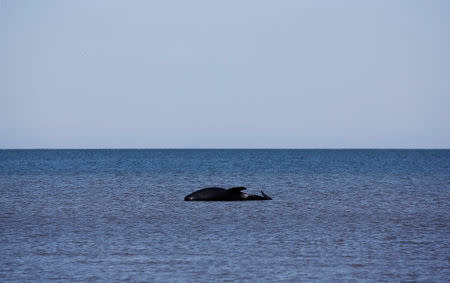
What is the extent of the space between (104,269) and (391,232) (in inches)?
550

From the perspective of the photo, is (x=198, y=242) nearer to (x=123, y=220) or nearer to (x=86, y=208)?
(x=123, y=220)

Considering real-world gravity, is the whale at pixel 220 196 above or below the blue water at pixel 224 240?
above

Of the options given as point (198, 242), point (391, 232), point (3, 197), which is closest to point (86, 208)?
point (3, 197)

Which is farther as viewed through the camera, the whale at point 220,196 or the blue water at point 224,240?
the whale at point 220,196

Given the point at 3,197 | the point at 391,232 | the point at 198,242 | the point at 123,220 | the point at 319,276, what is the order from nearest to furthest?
the point at 319,276 < the point at 198,242 < the point at 391,232 < the point at 123,220 < the point at 3,197

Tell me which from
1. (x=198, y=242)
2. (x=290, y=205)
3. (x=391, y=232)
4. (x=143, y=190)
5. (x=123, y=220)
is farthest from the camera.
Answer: (x=143, y=190)

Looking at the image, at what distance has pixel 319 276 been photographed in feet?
64.0

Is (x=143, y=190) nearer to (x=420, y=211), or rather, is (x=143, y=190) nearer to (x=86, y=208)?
(x=86, y=208)

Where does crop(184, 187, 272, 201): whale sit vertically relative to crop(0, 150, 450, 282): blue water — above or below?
above

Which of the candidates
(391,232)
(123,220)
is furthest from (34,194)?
(391,232)

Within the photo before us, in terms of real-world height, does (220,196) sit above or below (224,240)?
above

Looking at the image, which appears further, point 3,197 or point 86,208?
point 3,197

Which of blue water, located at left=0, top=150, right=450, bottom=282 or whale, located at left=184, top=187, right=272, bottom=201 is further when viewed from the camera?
whale, located at left=184, top=187, right=272, bottom=201

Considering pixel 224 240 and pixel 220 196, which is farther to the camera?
pixel 220 196
